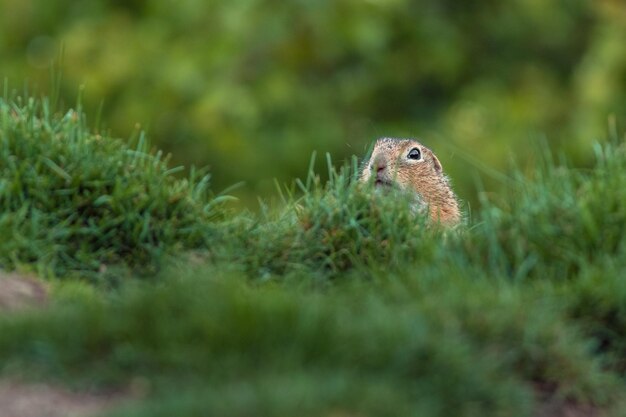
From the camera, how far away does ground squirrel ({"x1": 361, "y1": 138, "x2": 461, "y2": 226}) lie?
7.67m

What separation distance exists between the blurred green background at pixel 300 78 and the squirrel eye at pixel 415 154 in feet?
12.3

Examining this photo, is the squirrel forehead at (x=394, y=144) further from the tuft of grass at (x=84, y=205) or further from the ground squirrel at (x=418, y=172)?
the tuft of grass at (x=84, y=205)

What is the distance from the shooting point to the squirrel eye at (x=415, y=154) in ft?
26.7

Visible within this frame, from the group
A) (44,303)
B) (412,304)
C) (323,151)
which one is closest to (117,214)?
(44,303)

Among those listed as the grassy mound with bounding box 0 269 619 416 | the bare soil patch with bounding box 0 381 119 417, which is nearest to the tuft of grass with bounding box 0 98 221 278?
the grassy mound with bounding box 0 269 619 416

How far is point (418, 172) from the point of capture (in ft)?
26.6

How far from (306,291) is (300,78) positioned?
29.6 ft

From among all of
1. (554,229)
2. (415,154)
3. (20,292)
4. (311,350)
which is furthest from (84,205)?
(415,154)

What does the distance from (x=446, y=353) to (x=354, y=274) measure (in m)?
1.18

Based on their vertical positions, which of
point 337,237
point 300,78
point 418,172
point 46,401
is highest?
point 337,237

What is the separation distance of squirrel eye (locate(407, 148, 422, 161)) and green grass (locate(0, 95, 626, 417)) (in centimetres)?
216

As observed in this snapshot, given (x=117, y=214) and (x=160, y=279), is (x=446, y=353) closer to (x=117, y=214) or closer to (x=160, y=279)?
(x=160, y=279)

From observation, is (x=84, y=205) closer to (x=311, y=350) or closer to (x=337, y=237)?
(x=337, y=237)

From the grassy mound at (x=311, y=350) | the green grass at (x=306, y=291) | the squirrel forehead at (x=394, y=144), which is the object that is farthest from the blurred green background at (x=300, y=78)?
the grassy mound at (x=311, y=350)
